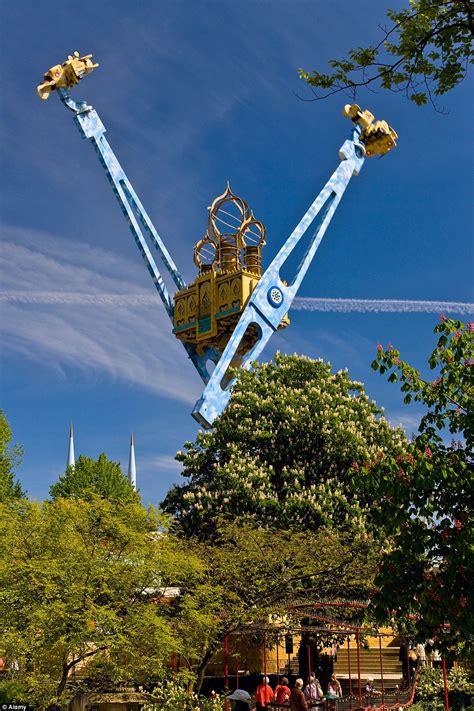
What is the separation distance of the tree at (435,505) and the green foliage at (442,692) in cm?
954

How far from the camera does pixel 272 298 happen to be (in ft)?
105

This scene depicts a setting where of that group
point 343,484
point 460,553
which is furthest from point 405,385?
point 343,484

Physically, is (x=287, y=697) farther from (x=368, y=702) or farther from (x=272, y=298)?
(x=272, y=298)

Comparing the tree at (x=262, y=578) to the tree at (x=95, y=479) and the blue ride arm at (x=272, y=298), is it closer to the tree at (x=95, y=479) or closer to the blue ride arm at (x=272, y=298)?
the blue ride arm at (x=272, y=298)

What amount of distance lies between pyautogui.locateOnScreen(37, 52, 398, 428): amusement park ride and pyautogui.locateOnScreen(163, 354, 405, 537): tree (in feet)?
7.19

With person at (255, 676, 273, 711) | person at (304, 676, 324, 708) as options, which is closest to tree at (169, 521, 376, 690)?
person at (255, 676, 273, 711)

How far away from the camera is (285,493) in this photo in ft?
83.1

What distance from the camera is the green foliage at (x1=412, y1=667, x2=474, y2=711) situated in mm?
19328

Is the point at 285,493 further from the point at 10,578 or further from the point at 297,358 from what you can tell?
the point at 10,578

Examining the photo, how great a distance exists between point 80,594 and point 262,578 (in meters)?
5.84

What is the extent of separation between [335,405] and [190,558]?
10.9m

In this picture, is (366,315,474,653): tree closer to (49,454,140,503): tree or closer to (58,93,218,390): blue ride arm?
(58,93,218,390): blue ride arm

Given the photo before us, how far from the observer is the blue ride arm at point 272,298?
29625 millimetres

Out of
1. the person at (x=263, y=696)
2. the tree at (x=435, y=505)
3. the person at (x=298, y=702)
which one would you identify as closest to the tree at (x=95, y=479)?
the person at (x=263, y=696)
